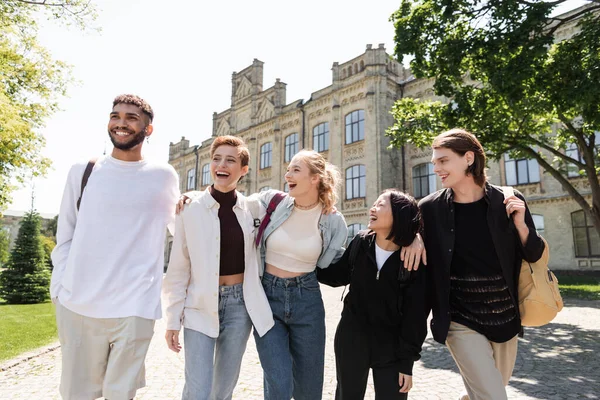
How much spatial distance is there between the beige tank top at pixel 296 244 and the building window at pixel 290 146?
28569mm

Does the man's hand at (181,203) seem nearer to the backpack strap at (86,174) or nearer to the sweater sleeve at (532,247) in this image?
the backpack strap at (86,174)

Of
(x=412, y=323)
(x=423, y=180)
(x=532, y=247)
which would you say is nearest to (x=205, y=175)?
(x=423, y=180)

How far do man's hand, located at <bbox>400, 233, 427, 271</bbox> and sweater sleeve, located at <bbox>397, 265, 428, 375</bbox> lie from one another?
0.23ft

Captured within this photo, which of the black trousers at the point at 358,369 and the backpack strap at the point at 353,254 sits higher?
the backpack strap at the point at 353,254

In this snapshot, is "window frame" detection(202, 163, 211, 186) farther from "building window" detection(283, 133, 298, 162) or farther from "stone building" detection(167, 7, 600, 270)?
"building window" detection(283, 133, 298, 162)

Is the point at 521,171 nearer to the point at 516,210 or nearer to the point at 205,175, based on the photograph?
the point at 516,210

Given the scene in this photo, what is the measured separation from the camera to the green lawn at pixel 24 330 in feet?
24.7

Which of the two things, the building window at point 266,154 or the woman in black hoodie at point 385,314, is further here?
the building window at point 266,154

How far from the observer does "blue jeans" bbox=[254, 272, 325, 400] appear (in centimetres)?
294

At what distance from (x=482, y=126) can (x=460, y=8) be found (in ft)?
11.2

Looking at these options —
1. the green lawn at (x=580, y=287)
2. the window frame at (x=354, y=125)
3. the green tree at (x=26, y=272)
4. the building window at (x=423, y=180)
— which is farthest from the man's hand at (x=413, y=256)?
the window frame at (x=354, y=125)

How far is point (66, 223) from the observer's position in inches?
106

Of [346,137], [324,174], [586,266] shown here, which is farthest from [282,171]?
[324,174]

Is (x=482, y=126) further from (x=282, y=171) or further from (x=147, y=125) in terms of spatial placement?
(x=282, y=171)
